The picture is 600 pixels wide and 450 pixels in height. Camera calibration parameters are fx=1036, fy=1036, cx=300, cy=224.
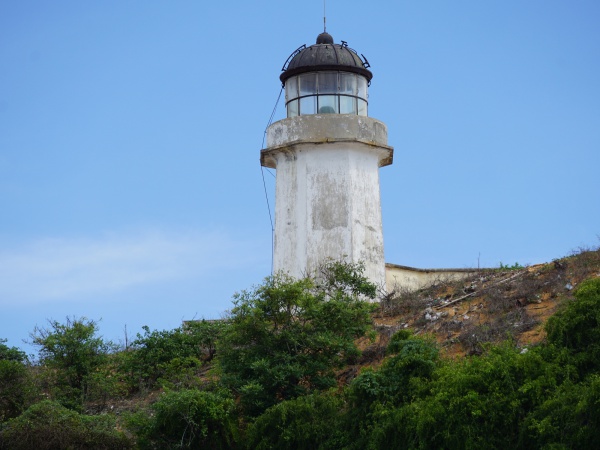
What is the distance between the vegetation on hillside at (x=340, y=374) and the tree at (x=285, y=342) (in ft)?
0.09

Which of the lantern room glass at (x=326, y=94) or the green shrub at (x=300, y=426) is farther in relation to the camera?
the lantern room glass at (x=326, y=94)

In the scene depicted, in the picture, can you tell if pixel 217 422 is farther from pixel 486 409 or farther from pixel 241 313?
pixel 486 409

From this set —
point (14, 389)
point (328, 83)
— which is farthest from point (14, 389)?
point (328, 83)

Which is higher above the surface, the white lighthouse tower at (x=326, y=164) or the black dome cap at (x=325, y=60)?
the black dome cap at (x=325, y=60)

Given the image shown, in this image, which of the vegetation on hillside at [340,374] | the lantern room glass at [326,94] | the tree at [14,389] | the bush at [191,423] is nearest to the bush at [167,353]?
the vegetation on hillside at [340,374]

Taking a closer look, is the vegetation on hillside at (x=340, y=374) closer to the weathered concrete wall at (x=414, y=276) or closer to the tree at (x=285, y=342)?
the tree at (x=285, y=342)

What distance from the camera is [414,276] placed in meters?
27.7

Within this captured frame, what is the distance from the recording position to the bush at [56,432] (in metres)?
19.1

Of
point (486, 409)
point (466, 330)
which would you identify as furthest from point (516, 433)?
point (466, 330)

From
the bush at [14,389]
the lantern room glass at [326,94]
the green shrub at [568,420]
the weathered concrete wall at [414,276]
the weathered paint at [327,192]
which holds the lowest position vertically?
the green shrub at [568,420]

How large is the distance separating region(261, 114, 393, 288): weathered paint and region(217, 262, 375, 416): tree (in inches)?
183

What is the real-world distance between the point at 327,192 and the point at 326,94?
8.96 ft

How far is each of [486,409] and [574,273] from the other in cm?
727

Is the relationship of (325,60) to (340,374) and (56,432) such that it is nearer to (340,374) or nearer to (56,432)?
(340,374)
